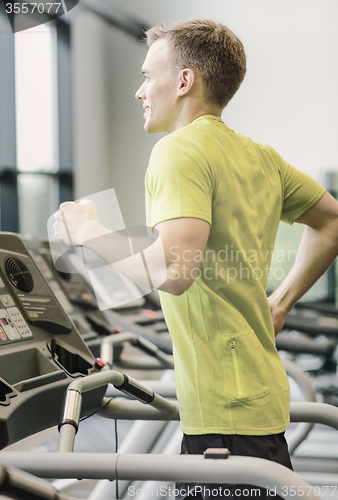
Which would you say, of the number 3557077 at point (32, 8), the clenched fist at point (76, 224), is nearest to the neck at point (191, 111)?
the clenched fist at point (76, 224)

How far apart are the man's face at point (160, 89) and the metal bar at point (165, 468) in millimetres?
665

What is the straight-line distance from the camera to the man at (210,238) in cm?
91

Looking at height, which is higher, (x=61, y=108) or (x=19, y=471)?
(x=61, y=108)

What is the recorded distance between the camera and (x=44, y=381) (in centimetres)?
116

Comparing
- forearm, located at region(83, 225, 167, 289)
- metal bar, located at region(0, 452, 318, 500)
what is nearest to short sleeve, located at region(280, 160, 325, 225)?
forearm, located at region(83, 225, 167, 289)

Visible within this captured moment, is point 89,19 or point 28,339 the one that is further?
point 89,19

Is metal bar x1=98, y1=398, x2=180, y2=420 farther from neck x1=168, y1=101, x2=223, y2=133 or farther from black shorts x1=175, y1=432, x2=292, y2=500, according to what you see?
neck x1=168, y1=101, x2=223, y2=133

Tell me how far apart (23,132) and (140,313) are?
2.33m

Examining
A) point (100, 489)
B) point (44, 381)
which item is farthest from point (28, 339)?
point (100, 489)

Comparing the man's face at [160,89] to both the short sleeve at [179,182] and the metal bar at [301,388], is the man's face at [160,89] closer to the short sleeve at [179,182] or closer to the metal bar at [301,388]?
the short sleeve at [179,182]

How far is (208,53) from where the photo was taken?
41.8 inches

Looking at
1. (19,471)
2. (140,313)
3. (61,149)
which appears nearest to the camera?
(19,471)

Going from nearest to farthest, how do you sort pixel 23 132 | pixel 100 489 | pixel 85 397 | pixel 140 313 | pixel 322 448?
pixel 85 397
pixel 100 489
pixel 322 448
pixel 140 313
pixel 23 132

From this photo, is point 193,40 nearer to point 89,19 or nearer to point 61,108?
point 61,108
